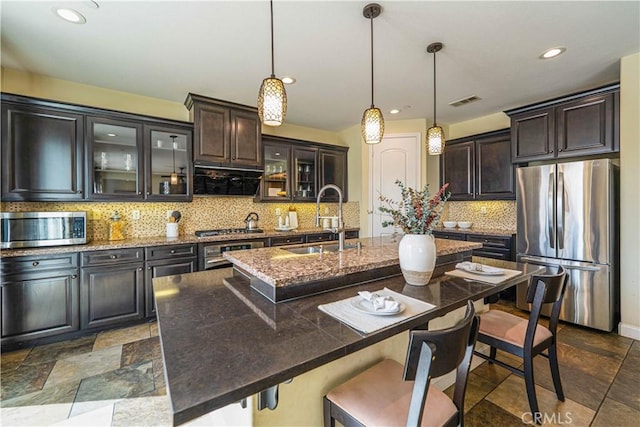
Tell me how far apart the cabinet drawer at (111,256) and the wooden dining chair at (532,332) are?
3291mm

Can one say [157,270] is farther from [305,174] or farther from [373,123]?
[373,123]

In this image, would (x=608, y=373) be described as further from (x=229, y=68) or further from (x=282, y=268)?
(x=229, y=68)

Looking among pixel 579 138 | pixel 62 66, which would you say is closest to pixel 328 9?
pixel 62 66

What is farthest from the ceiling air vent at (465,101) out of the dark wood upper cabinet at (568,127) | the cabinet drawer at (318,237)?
the cabinet drawer at (318,237)

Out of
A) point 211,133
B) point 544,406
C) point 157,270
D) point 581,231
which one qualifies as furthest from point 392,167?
point 157,270

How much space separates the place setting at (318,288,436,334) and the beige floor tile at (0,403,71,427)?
6.50 ft

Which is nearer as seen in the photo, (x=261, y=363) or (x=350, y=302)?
(x=261, y=363)

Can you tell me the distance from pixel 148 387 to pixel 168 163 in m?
2.45

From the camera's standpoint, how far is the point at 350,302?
4.28ft

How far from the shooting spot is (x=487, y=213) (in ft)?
14.9

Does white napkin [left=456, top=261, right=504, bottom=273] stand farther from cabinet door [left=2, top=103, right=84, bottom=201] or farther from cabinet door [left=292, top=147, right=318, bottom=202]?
cabinet door [left=2, top=103, right=84, bottom=201]

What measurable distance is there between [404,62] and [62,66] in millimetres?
3461

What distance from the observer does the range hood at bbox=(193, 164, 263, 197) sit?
3572 millimetres

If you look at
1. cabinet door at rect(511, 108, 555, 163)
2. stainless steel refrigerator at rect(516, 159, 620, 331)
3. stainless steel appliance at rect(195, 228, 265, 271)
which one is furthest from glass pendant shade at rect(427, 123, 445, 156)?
stainless steel appliance at rect(195, 228, 265, 271)
